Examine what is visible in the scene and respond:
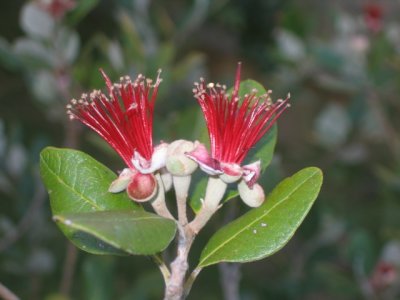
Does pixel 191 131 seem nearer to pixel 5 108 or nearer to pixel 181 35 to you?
pixel 181 35

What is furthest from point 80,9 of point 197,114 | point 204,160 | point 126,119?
point 204,160

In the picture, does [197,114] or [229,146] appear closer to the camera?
[229,146]

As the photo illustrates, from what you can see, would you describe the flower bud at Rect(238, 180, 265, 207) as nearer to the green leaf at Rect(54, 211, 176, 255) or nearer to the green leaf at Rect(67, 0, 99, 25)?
the green leaf at Rect(54, 211, 176, 255)

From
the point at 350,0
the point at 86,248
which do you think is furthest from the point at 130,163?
the point at 350,0

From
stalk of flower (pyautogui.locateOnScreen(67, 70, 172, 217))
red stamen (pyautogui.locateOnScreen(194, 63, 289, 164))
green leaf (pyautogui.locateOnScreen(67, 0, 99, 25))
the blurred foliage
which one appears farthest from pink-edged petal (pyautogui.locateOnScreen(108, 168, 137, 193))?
green leaf (pyautogui.locateOnScreen(67, 0, 99, 25))

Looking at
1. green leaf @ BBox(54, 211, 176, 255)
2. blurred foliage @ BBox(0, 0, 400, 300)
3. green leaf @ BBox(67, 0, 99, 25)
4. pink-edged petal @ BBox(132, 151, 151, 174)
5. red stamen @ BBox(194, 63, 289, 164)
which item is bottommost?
blurred foliage @ BBox(0, 0, 400, 300)

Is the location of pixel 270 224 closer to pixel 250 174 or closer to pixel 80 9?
pixel 250 174
